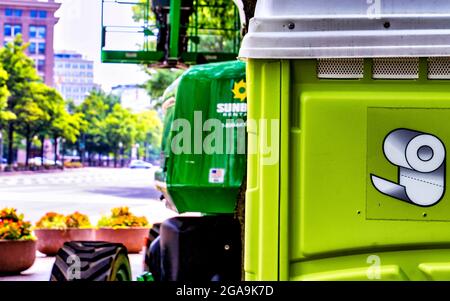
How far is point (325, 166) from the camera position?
3084mm

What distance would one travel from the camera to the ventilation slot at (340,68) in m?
3.13

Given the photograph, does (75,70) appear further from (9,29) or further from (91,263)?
(91,263)

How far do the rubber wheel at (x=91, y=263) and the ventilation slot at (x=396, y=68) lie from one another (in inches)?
132

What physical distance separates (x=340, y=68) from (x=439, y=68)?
0.40 m

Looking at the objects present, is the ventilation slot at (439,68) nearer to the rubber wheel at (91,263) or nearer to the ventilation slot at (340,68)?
the ventilation slot at (340,68)

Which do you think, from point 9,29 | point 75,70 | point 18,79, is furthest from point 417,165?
point 18,79

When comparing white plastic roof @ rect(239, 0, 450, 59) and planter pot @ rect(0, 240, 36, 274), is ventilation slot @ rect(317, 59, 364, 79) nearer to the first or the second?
white plastic roof @ rect(239, 0, 450, 59)

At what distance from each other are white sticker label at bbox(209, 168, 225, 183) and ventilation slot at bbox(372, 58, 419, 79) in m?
2.43

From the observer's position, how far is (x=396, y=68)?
312 centimetres

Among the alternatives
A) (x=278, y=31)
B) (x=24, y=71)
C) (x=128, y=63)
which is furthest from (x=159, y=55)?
(x=24, y=71)

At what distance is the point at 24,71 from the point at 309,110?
4135 cm

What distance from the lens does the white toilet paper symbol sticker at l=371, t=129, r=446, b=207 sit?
301 centimetres

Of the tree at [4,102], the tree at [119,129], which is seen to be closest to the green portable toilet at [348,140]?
the tree at [4,102]
